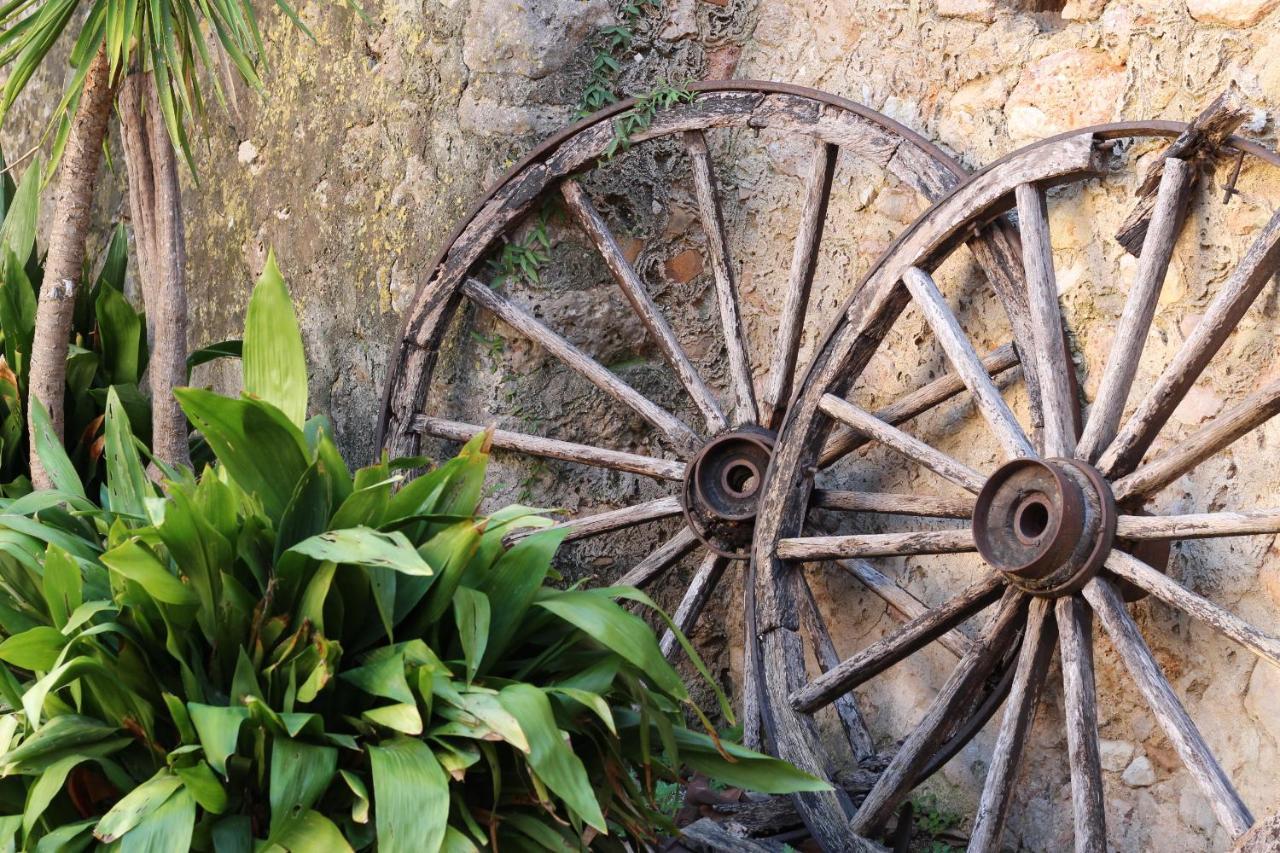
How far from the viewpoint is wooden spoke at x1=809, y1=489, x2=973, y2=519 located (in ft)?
9.26

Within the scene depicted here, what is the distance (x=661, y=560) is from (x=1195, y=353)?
1480 millimetres

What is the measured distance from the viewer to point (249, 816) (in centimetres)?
216

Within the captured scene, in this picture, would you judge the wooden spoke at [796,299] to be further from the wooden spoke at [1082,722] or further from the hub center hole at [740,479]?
the wooden spoke at [1082,722]

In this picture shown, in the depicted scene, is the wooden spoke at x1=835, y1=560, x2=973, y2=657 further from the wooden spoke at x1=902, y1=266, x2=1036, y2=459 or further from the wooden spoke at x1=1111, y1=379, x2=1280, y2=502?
the wooden spoke at x1=1111, y1=379, x2=1280, y2=502

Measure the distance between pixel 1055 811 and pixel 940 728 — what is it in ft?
1.42

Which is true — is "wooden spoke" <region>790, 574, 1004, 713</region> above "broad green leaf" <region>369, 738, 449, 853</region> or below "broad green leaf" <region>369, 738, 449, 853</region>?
above

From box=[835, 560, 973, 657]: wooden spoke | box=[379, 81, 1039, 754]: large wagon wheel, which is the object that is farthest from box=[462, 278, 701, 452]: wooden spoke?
box=[835, 560, 973, 657]: wooden spoke

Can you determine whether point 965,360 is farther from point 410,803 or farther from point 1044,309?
point 410,803

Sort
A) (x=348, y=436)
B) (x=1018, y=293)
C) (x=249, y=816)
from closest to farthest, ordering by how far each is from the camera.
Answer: (x=249, y=816) → (x=1018, y=293) → (x=348, y=436)

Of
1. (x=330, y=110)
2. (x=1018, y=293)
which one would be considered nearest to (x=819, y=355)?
(x=1018, y=293)

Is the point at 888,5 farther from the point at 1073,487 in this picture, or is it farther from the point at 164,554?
the point at 164,554

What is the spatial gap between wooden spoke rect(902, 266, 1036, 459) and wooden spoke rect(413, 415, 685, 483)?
2.61 ft

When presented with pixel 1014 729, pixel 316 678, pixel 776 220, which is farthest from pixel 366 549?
pixel 776 220

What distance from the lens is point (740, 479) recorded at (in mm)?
3309
